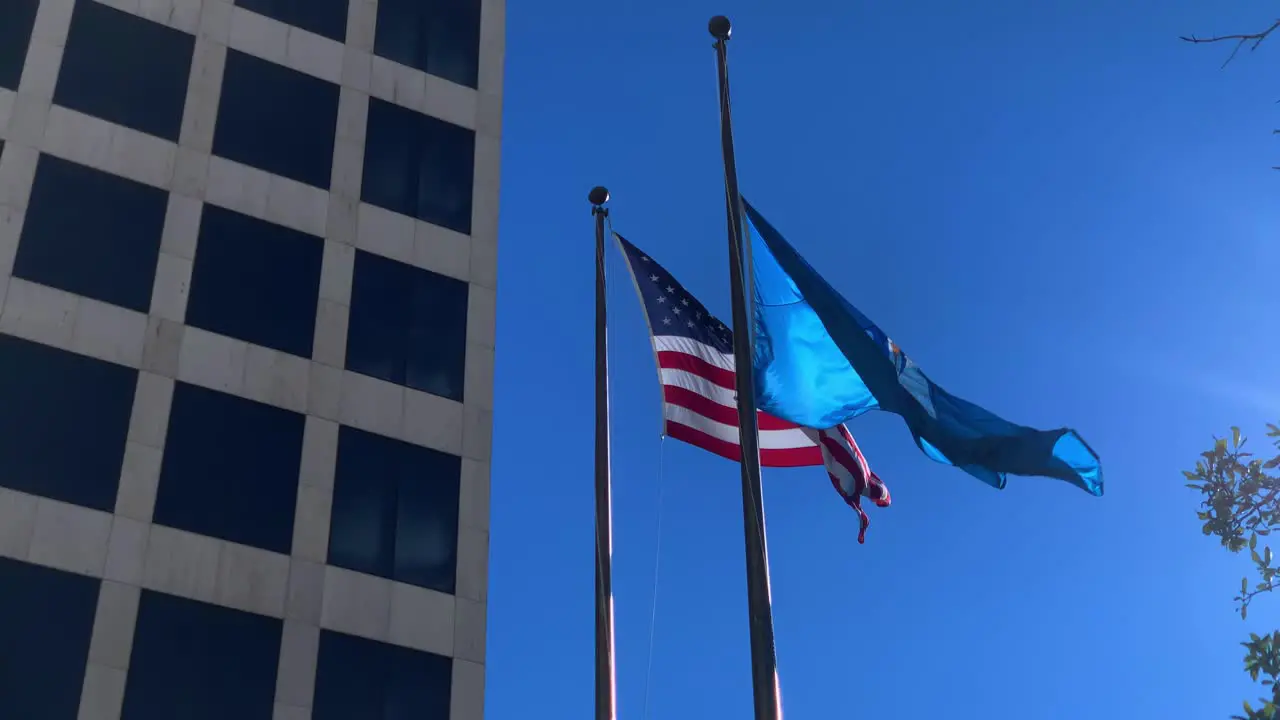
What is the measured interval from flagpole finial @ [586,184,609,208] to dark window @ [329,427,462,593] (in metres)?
5.52

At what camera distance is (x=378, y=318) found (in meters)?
26.4

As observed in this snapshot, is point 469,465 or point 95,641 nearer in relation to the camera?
point 95,641

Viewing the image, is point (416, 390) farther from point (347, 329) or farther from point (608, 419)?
point (608, 419)

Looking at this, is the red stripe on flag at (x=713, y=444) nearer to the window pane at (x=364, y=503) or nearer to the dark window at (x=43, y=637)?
the window pane at (x=364, y=503)

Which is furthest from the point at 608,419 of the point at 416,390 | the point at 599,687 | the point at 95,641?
the point at 95,641

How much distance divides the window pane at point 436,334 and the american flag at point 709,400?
5.92 meters

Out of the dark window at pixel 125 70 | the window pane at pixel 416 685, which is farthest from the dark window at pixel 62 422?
the dark window at pixel 125 70

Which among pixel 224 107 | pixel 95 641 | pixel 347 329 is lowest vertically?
pixel 95 641

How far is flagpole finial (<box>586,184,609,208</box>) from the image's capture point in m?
22.8

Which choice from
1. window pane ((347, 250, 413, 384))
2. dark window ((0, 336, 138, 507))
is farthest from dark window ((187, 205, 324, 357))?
dark window ((0, 336, 138, 507))

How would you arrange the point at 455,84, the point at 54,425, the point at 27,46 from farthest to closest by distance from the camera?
the point at 455,84
the point at 27,46
the point at 54,425

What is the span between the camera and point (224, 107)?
26969 millimetres

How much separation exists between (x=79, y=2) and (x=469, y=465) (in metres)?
10.5

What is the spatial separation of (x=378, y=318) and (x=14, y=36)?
759 cm
